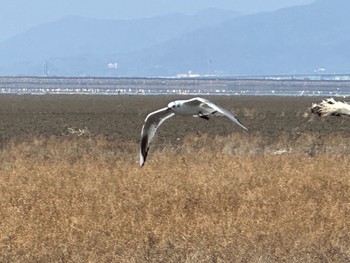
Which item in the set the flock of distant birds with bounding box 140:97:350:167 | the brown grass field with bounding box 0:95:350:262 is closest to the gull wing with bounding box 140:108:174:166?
the flock of distant birds with bounding box 140:97:350:167

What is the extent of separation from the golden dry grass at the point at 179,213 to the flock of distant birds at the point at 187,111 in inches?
41.6

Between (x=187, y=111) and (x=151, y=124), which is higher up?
(x=187, y=111)

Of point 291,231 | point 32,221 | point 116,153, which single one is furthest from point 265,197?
point 116,153

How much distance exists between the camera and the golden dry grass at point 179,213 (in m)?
9.49

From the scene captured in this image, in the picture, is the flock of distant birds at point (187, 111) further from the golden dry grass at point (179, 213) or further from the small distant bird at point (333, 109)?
the golden dry grass at point (179, 213)

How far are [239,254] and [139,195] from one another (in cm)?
424

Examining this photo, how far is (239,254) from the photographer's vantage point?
9.18 m

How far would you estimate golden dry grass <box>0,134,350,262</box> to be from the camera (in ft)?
31.1

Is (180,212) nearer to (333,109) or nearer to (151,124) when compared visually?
(151,124)

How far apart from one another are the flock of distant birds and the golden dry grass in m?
1.06

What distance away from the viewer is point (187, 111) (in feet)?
29.6

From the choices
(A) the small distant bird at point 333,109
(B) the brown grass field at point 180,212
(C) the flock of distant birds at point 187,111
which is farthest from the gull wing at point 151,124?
(A) the small distant bird at point 333,109

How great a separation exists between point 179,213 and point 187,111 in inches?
119

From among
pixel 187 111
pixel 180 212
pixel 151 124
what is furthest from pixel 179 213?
pixel 187 111
